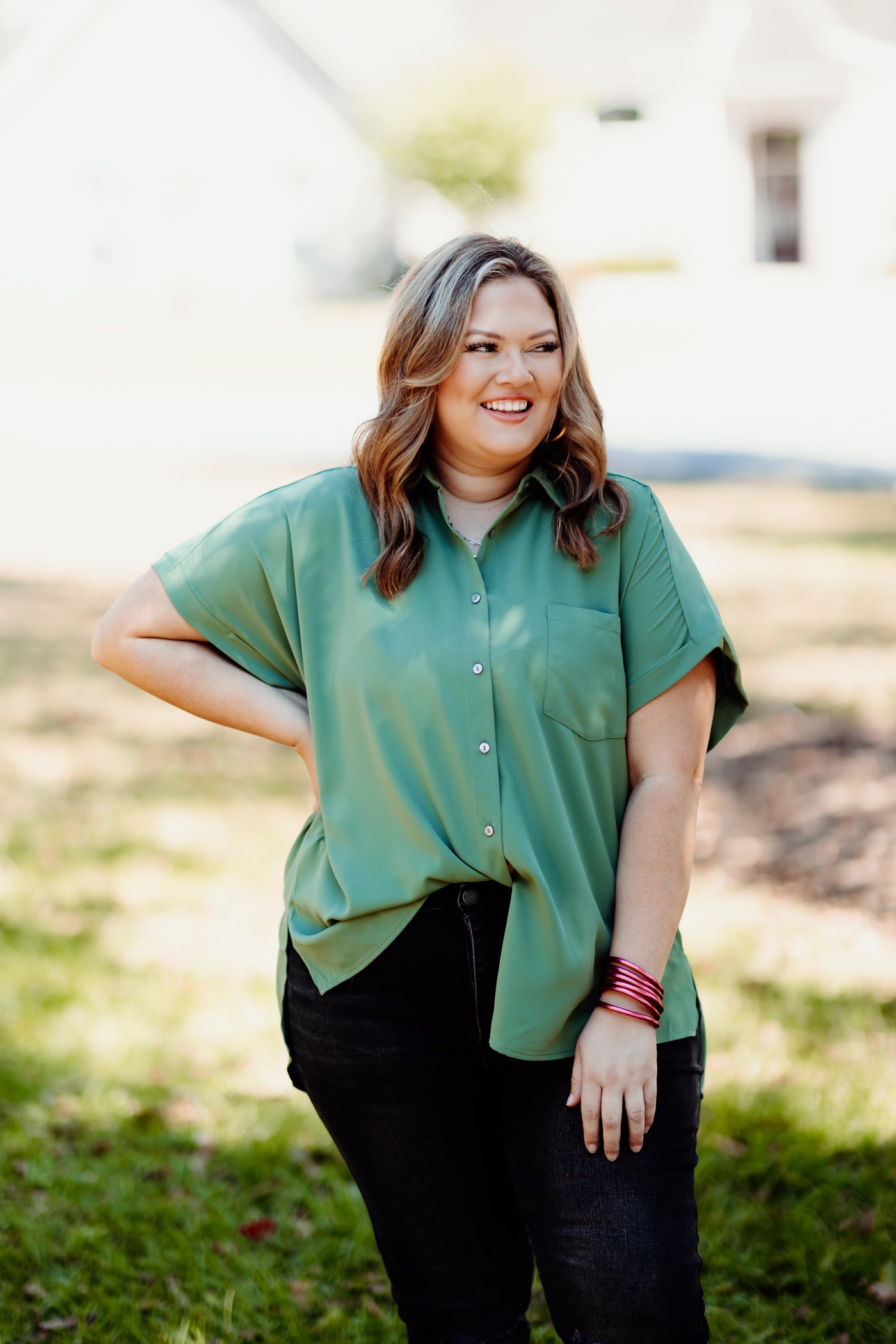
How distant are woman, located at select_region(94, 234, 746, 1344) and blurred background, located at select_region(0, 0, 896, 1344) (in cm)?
39

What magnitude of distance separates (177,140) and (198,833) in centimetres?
2411

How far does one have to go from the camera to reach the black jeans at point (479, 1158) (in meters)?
2.02

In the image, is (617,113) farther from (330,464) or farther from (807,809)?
(807,809)

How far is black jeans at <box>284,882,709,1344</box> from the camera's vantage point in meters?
2.02

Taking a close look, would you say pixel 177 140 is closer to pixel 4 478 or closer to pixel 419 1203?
pixel 4 478

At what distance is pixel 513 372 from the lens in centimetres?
221

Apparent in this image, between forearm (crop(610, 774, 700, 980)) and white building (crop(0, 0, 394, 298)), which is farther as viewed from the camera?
white building (crop(0, 0, 394, 298))

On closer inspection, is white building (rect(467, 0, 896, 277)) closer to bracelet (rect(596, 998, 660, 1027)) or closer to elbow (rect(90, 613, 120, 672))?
elbow (rect(90, 613, 120, 672))

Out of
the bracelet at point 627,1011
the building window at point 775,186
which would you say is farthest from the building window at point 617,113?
the bracelet at point 627,1011

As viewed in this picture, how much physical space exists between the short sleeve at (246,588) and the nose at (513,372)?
430 millimetres

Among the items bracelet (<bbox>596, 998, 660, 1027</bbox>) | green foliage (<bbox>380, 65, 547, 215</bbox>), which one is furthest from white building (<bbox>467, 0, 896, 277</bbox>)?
bracelet (<bbox>596, 998, 660, 1027</bbox>)

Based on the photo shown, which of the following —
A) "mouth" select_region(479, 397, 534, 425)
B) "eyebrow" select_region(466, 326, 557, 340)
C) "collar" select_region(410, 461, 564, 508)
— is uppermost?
"eyebrow" select_region(466, 326, 557, 340)

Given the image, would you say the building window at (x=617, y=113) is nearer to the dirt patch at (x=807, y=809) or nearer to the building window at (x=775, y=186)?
the building window at (x=775, y=186)

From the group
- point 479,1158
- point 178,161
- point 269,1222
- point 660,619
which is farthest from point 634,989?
point 178,161
